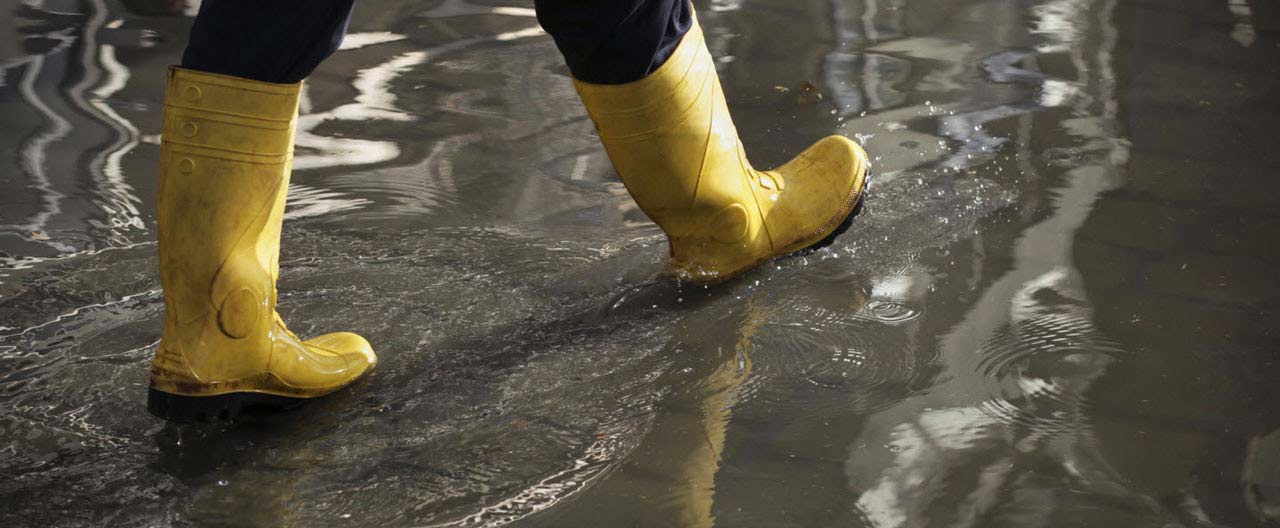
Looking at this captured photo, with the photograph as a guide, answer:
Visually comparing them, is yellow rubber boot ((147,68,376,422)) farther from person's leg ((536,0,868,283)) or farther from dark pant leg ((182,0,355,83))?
person's leg ((536,0,868,283))

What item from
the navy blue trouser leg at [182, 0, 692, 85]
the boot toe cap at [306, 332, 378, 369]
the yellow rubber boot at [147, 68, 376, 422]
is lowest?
the boot toe cap at [306, 332, 378, 369]

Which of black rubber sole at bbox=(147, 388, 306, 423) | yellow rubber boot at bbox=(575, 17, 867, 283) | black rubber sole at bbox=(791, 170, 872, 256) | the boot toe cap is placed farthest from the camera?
black rubber sole at bbox=(791, 170, 872, 256)

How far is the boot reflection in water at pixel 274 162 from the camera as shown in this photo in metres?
1.29

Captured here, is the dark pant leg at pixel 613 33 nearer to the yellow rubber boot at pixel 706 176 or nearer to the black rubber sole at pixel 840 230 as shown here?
the yellow rubber boot at pixel 706 176

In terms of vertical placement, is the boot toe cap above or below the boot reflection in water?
below

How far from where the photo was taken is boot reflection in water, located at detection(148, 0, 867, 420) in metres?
1.29

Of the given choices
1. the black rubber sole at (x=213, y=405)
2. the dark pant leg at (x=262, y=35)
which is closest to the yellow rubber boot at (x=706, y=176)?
the dark pant leg at (x=262, y=35)

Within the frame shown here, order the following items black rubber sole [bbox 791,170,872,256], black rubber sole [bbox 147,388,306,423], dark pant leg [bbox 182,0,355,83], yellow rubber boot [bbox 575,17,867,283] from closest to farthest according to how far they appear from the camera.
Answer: dark pant leg [bbox 182,0,355,83]
black rubber sole [bbox 147,388,306,423]
yellow rubber boot [bbox 575,17,867,283]
black rubber sole [bbox 791,170,872,256]

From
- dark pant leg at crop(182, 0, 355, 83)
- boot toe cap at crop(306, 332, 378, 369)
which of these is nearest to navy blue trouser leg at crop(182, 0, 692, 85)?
dark pant leg at crop(182, 0, 355, 83)

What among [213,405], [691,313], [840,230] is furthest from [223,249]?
[840,230]

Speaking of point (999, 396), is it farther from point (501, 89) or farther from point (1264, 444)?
point (501, 89)

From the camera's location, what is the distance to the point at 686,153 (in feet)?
5.38

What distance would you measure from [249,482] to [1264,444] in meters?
1.08

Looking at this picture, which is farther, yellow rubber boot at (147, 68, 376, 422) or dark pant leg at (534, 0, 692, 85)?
dark pant leg at (534, 0, 692, 85)
